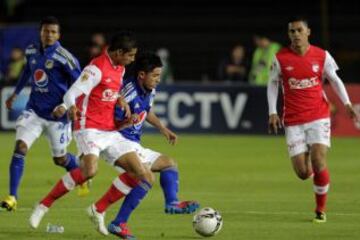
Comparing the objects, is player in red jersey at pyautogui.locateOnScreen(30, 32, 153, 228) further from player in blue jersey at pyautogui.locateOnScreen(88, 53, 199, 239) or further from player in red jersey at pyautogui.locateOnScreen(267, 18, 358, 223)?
player in red jersey at pyautogui.locateOnScreen(267, 18, 358, 223)

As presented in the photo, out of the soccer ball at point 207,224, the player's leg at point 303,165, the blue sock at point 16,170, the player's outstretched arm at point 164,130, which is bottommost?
the blue sock at point 16,170

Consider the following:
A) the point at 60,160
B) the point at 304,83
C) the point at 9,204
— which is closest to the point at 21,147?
the point at 60,160

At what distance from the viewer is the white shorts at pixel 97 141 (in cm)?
1042

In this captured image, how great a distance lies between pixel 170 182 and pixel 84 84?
1971mm

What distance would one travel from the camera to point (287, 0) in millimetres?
30562

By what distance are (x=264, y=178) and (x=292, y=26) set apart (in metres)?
4.94

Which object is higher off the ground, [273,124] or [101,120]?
[101,120]

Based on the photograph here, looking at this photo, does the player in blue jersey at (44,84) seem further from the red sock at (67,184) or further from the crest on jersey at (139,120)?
the red sock at (67,184)

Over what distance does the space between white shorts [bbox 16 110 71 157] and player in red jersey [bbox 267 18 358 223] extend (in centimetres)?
262

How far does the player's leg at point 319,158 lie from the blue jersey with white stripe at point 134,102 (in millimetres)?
1898

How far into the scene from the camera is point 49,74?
42.4 ft

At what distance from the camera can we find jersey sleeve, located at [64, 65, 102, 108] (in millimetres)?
10219

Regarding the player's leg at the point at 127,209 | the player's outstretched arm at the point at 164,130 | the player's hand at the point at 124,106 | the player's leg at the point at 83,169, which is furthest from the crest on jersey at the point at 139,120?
the player's leg at the point at 127,209

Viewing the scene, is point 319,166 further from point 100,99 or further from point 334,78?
point 100,99
